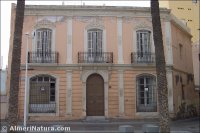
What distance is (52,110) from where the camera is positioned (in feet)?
76.2

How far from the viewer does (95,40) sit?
24297 mm

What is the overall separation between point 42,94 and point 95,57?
15.1ft

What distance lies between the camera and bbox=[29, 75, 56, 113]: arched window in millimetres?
23250

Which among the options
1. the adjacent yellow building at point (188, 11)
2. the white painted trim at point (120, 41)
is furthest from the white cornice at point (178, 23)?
the adjacent yellow building at point (188, 11)

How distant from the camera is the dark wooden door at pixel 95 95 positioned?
2358 centimetres

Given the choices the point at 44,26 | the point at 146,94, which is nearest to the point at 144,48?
the point at 146,94

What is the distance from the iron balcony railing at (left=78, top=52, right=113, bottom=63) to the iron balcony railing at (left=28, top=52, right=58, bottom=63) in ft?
5.86

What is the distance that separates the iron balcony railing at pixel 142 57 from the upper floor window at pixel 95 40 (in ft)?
8.31

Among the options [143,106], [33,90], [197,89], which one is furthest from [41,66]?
[197,89]

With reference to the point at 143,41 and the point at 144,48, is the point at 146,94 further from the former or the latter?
the point at 143,41

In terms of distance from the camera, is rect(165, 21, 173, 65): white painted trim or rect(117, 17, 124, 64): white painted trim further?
rect(165, 21, 173, 65): white painted trim

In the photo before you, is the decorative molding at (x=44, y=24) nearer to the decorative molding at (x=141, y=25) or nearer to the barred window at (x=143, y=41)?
the decorative molding at (x=141, y=25)

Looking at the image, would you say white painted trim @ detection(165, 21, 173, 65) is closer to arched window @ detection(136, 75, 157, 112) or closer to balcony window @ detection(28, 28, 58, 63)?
arched window @ detection(136, 75, 157, 112)

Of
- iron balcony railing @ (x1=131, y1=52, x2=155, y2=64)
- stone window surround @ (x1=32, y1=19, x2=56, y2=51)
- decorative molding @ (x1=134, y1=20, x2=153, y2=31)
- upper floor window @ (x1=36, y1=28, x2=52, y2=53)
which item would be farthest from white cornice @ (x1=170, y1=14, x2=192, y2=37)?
upper floor window @ (x1=36, y1=28, x2=52, y2=53)
